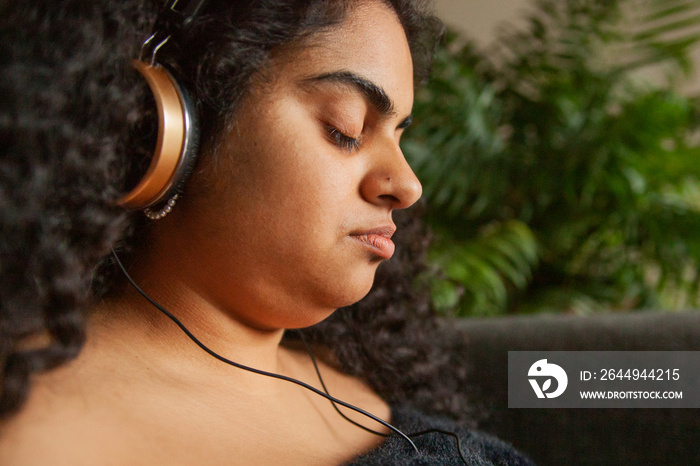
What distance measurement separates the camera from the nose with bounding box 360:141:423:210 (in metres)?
0.68

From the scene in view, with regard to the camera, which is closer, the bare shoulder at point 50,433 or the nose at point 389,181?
the bare shoulder at point 50,433

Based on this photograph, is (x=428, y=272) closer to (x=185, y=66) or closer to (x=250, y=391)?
(x=250, y=391)

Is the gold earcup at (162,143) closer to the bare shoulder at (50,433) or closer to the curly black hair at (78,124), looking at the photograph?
the curly black hair at (78,124)

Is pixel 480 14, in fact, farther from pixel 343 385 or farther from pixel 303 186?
pixel 303 186

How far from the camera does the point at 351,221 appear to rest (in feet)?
2.21

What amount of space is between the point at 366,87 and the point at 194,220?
0.78 feet

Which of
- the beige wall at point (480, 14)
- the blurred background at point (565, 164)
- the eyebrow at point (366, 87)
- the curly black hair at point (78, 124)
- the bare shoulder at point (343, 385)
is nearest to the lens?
the curly black hair at point (78, 124)

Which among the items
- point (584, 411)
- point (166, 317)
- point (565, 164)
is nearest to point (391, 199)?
point (166, 317)

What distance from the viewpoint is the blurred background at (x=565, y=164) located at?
1.47 meters

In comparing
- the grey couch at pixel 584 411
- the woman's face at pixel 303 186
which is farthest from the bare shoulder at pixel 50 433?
the grey couch at pixel 584 411

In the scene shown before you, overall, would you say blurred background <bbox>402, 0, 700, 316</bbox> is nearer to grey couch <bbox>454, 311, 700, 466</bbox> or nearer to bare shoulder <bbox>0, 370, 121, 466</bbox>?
grey couch <bbox>454, 311, 700, 466</bbox>

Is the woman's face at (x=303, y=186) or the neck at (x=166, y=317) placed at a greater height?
A: the woman's face at (x=303, y=186)

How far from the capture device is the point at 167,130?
59 centimetres

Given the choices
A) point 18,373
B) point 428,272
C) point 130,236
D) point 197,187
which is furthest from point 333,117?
point 428,272
